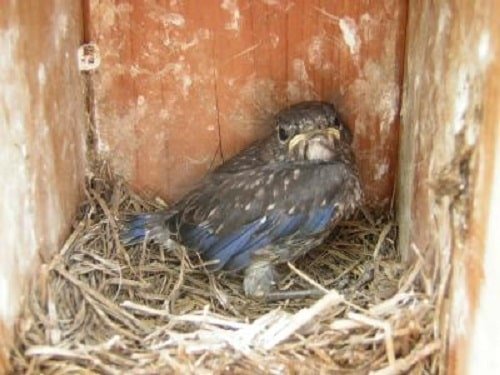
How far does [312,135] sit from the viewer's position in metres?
2.91

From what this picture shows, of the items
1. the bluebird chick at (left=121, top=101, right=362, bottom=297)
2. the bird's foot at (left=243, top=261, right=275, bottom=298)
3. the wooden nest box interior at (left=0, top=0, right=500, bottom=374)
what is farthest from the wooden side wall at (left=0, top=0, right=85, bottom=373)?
the bird's foot at (left=243, top=261, right=275, bottom=298)

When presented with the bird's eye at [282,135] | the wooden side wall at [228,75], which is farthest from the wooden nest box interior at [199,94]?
the bird's eye at [282,135]

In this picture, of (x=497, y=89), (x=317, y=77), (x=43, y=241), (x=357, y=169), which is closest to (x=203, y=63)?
(x=317, y=77)

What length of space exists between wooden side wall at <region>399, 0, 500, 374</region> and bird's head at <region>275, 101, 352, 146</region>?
40 centimetres

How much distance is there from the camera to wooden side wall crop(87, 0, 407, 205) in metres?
2.90

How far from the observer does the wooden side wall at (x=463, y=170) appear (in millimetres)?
1908

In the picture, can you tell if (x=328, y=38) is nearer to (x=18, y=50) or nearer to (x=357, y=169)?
(x=357, y=169)

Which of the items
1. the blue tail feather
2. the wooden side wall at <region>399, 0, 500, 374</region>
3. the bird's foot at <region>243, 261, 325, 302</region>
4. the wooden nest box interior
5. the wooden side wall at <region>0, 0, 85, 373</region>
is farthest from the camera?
the blue tail feather

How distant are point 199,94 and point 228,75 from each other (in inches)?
4.3

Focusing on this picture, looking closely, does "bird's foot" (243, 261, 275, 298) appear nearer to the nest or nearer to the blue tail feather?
the nest

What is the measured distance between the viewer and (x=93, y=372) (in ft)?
7.23

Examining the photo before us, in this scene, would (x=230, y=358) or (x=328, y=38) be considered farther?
(x=328, y=38)

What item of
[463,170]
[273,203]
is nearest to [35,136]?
[273,203]

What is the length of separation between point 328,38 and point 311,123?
0.90 feet
